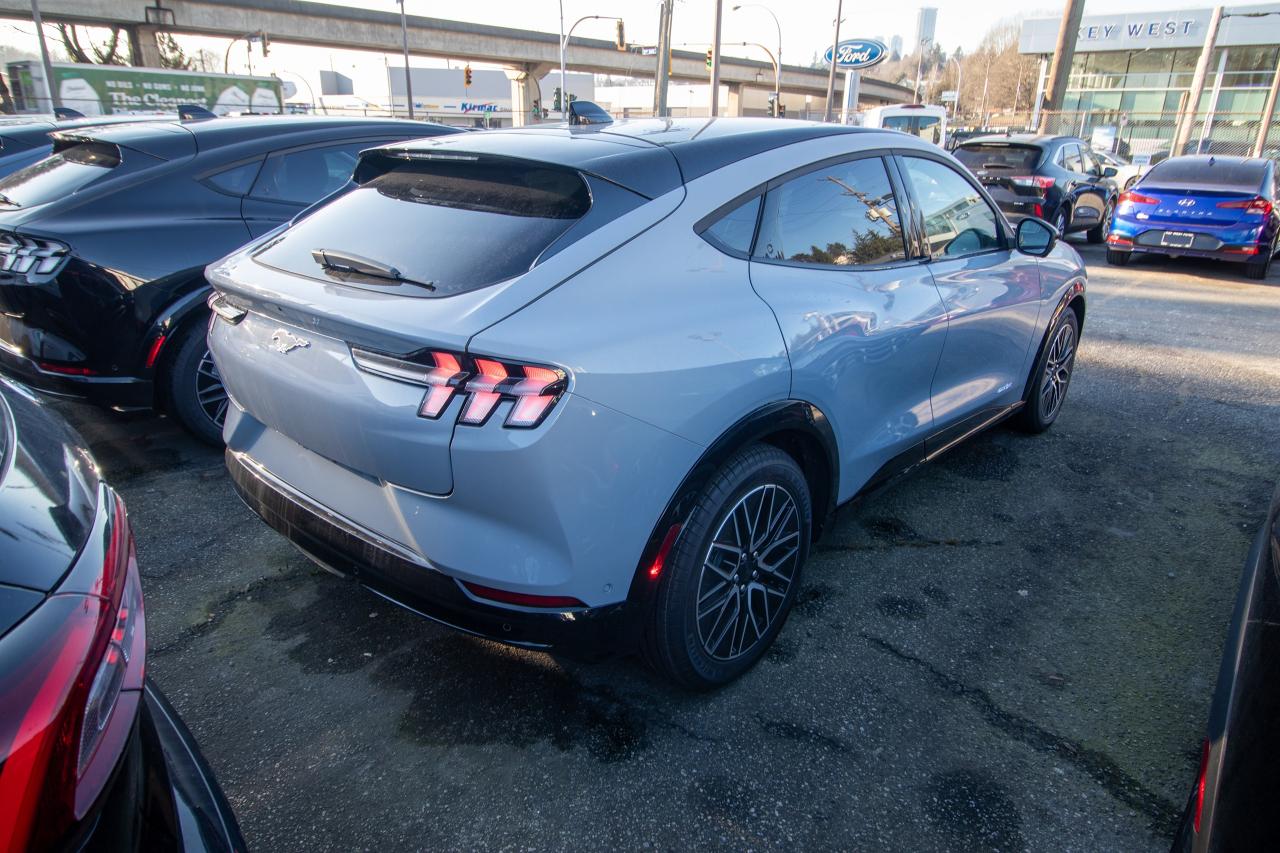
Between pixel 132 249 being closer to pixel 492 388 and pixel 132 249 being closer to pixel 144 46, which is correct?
pixel 492 388

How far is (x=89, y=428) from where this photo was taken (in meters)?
4.57

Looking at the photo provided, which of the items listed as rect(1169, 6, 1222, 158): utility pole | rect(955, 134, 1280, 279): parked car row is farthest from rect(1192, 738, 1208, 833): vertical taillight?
rect(1169, 6, 1222, 158): utility pole

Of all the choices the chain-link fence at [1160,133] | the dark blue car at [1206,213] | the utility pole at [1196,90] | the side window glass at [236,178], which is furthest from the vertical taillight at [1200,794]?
the utility pole at [1196,90]

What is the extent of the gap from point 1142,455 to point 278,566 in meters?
4.52

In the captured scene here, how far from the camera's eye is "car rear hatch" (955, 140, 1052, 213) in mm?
11508

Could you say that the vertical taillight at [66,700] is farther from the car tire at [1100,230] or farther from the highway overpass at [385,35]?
the highway overpass at [385,35]

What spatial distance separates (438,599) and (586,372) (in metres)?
0.72

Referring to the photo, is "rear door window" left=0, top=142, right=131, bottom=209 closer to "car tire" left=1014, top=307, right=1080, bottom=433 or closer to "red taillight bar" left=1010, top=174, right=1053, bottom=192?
"car tire" left=1014, top=307, right=1080, bottom=433

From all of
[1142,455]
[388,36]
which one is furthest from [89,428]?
[388,36]

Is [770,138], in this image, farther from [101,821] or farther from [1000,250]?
[101,821]

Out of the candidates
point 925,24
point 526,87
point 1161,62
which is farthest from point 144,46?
point 925,24

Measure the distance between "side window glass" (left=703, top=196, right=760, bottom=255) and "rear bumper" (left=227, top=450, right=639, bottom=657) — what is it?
3.58ft

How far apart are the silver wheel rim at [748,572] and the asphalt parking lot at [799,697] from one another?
196 mm

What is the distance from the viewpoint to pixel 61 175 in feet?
13.6
